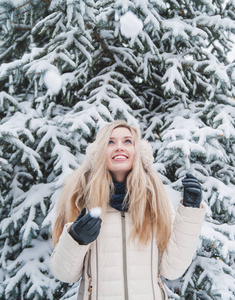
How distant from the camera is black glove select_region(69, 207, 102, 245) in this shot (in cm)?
146

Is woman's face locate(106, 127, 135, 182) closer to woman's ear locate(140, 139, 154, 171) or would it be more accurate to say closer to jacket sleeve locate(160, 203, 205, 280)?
woman's ear locate(140, 139, 154, 171)

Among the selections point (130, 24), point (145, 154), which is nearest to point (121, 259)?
point (145, 154)

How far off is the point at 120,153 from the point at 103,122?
1211 millimetres

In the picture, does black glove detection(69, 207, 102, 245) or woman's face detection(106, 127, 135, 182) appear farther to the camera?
woman's face detection(106, 127, 135, 182)

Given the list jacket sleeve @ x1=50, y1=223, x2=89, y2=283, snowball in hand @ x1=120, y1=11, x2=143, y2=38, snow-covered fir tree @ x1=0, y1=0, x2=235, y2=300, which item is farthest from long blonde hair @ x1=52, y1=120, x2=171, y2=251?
snowball in hand @ x1=120, y1=11, x2=143, y2=38

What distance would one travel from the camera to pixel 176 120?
3523 millimetres

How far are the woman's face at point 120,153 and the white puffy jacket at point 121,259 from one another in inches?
11.8

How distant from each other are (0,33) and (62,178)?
3.03 metres

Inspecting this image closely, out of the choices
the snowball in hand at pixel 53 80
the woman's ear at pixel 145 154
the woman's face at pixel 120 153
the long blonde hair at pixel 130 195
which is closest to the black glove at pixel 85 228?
the long blonde hair at pixel 130 195

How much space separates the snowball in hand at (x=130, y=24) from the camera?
2984 millimetres

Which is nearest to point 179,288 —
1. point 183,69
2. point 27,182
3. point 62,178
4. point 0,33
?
point 62,178

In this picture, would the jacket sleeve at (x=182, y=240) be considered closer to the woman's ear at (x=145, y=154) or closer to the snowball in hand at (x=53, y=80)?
the woman's ear at (x=145, y=154)

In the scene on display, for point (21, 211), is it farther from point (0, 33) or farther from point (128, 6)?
point (0, 33)

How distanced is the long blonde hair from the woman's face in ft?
0.11
